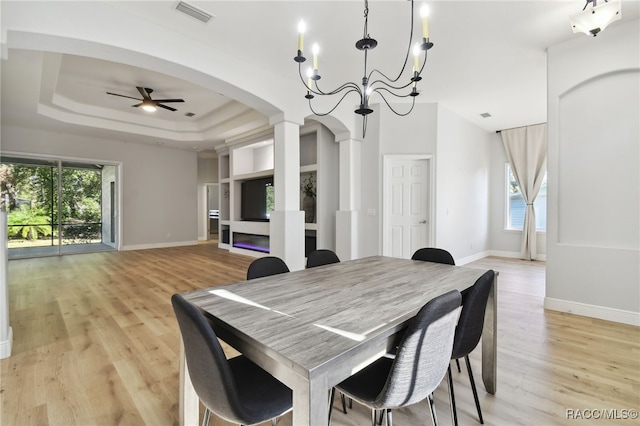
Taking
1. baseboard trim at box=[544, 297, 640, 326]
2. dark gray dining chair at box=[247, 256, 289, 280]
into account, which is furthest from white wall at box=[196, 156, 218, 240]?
baseboard trim at box=[544, 297, 640, 326]

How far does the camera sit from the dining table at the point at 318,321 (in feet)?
2.99

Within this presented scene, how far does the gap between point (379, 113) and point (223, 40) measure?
280 cm

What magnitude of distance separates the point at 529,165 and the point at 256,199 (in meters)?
6.05

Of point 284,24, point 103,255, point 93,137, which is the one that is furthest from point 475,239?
point 93,137

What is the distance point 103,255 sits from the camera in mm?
6957

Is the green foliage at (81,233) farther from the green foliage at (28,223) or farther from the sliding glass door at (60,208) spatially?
the green foliage at (28,223)

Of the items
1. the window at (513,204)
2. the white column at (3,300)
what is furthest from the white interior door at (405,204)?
the white column at (3,300)

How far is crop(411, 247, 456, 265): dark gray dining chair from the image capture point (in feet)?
8.13

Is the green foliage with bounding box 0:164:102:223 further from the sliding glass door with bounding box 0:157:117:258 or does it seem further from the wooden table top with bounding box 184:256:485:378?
the wooden table top with bounding box 184:256:485:378

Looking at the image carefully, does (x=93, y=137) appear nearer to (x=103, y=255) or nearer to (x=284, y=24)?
(x=103, y=255)

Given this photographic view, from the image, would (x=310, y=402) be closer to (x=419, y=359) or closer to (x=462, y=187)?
(x=419, y=359)

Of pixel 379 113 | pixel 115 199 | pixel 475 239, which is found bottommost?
pixel 475 239

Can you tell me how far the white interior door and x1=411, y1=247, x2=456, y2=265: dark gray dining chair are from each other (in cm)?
251

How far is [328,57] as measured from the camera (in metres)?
3.56
